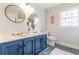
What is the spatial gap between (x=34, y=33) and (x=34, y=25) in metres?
0.16

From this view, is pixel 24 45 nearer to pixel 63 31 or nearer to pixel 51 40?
pixel 51 40

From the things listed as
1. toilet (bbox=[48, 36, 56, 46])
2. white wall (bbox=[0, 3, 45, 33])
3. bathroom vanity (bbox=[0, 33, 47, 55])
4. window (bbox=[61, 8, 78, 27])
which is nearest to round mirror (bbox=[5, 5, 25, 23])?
white wall (bbox=[0, 3, 45, 33])

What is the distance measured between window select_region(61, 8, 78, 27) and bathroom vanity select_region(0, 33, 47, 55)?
418 millimetres

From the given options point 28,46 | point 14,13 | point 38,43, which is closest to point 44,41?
point 38,43

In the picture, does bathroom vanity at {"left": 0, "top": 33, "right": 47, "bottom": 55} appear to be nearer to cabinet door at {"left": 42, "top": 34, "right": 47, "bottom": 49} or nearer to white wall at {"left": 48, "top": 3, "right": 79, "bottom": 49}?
cabinet door at {"left": 42, "top": 34, "right": 47, "bottom": 49}

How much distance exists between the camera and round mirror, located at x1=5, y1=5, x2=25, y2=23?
4.41 ft

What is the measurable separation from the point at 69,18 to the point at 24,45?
90cm

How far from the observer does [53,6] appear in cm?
139

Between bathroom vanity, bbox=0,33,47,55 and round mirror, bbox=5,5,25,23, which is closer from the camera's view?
bathroom vanity, bbox=0,33,47,55

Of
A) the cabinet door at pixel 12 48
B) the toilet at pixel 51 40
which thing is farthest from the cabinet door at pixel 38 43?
the cabinet door at pixel 12 48

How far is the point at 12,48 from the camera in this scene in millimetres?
1213

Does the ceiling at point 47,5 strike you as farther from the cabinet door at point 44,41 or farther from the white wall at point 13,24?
the cabinet door at point 44,41

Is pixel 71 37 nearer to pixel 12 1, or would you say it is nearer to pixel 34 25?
pixel 34 25
